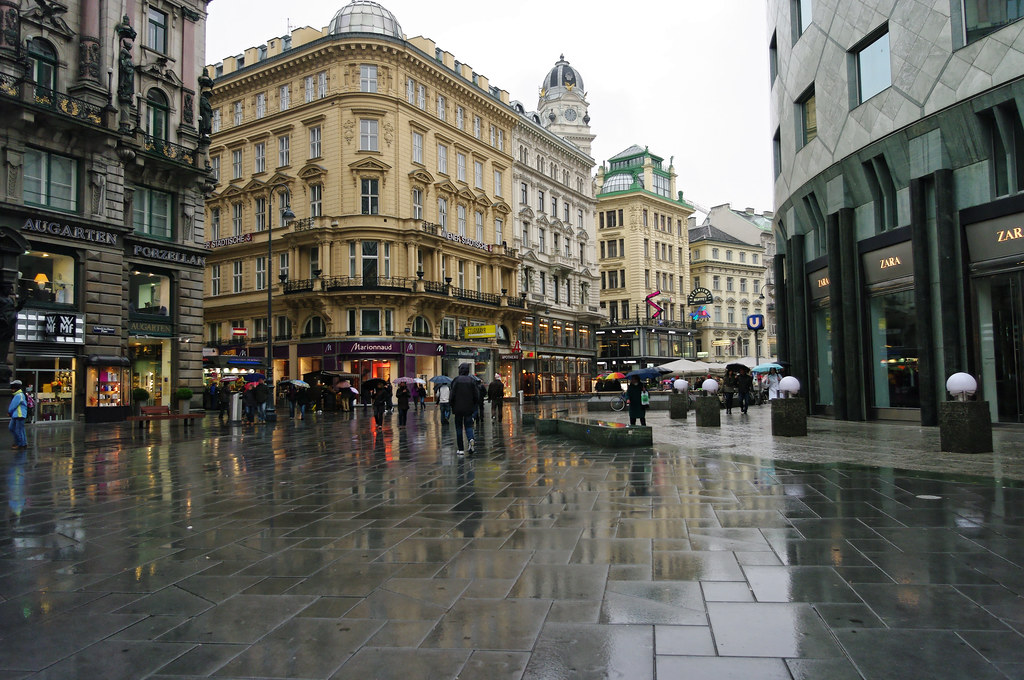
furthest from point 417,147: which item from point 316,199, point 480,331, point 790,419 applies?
point 790,419

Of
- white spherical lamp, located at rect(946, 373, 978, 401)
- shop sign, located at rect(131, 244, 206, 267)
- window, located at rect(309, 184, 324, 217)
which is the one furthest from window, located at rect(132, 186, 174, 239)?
white spherical lamp, located at rect(946, 373, 978, 401)

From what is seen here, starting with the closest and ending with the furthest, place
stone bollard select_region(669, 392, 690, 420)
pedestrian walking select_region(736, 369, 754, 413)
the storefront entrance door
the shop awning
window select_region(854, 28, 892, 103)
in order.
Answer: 1. the storefront entrance door
2. window select_region(854, 28, 892, 103)
3. stone bollard select_region(669, 392, 690, 420)
4. the shop awning
5. pedestrian walking select_region(736, 369, 754, 413)

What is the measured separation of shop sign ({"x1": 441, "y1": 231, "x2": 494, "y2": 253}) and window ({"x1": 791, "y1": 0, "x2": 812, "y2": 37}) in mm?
27579

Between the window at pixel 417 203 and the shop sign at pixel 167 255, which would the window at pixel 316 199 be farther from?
the shop sign at pixel 167 255

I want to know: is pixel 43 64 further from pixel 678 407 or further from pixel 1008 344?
pixel 1008 344

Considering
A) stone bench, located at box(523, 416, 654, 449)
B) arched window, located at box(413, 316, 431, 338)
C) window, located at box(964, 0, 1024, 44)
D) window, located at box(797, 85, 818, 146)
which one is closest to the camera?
stone bench, located at box(523, 416, 654, 449)

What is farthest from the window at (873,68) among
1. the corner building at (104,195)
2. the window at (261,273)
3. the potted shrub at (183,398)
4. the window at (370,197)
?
the window at (261,273)

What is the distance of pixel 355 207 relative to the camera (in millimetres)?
44250

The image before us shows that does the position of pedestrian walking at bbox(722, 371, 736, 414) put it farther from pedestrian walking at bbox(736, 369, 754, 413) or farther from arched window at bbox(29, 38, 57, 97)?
arched window at bbox(29, 38, 57, 97)

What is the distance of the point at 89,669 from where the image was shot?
3625mm

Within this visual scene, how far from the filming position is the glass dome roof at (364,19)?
46875 millimetres

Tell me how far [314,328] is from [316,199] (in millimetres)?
8496

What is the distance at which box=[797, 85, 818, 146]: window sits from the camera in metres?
24.8

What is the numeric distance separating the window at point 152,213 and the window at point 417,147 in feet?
61.6
